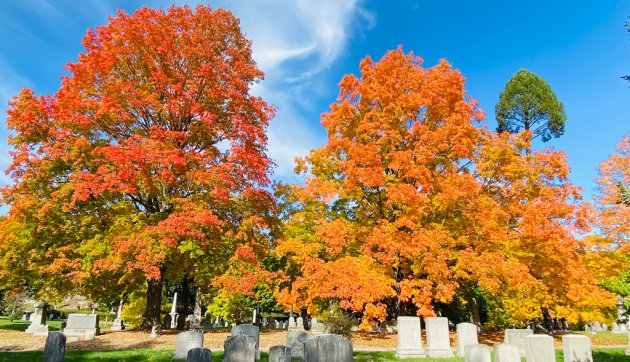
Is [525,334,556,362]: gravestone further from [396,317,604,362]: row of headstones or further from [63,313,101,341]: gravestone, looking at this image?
[63,313,101,341]: gravestone

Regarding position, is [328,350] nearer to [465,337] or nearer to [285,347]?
[285,347]

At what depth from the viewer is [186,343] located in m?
11.3

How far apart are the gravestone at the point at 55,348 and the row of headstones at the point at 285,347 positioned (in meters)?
3.00

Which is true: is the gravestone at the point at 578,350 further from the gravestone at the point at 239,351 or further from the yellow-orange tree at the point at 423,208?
the gravestone at the point at 239,351

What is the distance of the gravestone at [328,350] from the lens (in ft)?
24.3

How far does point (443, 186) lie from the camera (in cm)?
1447

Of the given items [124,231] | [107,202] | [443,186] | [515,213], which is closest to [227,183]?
[124,231]

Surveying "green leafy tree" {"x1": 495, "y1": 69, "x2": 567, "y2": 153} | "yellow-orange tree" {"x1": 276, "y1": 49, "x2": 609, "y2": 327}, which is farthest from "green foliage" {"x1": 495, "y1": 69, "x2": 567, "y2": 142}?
"yellow-orange tree" {"x1": 276, "y1": 49, "x2": 609, "y2": 327}

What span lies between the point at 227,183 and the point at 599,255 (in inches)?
713

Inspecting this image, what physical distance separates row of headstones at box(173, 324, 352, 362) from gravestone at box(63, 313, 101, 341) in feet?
21.8

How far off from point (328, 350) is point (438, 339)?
705 centimetres

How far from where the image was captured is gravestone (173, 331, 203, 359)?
11.1 metres

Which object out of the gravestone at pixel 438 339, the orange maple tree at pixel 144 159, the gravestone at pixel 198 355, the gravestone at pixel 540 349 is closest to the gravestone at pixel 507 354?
the gravestone at pixel 540 349

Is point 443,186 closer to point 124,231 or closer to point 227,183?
point 227,183
